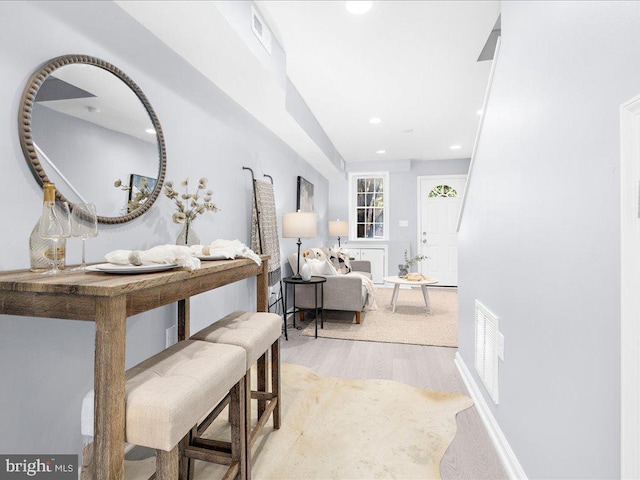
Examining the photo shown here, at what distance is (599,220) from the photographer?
2.92 feet

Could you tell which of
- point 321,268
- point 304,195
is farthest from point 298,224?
point 304,195

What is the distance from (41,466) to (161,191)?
1335 mm

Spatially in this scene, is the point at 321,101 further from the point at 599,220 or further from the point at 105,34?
the point at 599,220

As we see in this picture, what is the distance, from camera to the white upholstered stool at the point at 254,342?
1.39m

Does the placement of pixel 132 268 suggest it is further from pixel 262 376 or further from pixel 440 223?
pixel 440 223

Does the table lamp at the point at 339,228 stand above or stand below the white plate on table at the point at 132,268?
above

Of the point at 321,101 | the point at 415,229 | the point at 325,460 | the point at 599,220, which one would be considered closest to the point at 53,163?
the point at 325,460

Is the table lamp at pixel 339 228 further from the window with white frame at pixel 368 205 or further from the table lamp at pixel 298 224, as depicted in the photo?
the table lamp at pixel 298 224

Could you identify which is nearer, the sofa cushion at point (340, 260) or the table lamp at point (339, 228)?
the sofa cushion at point (340, 260)

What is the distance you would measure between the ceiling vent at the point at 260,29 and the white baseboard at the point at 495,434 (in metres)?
2.70

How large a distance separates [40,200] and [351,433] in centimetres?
184

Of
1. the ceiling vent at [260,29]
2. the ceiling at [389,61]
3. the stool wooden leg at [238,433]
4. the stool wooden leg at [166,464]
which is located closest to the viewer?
the stool wooden leg at [166,464]

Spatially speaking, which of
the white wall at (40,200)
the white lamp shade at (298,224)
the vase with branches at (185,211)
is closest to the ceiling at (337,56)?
the white wall at (40,200)

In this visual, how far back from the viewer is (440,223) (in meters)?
6.87
